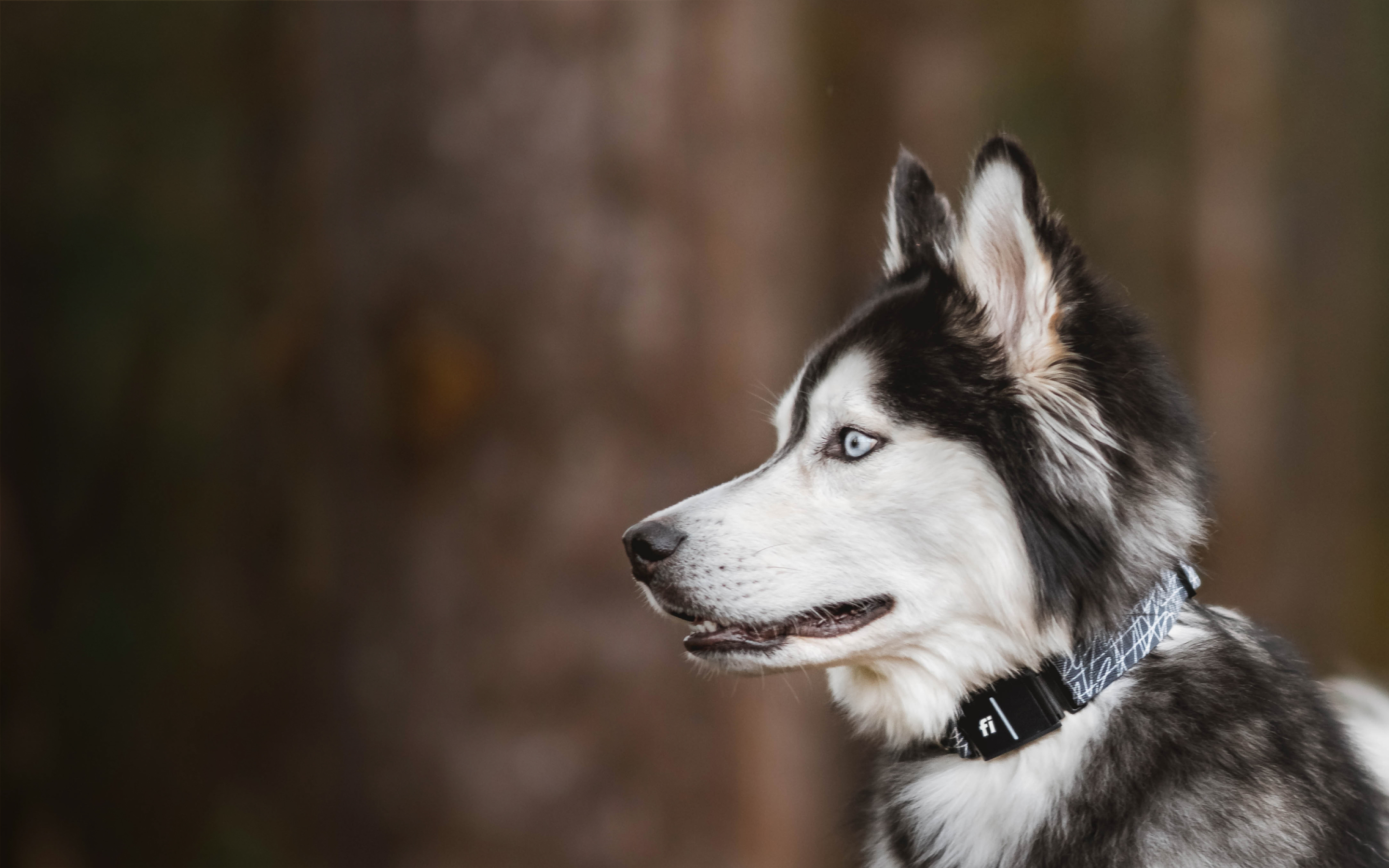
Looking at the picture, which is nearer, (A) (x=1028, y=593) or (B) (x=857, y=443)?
(A) (x=1028, y=593)

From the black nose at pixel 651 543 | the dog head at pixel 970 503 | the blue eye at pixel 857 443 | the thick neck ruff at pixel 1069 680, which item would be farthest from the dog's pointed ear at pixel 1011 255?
the black nose at pixel 651 543

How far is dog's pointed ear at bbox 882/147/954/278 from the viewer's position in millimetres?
2510

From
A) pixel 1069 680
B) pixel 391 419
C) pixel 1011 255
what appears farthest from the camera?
pixel 391 419

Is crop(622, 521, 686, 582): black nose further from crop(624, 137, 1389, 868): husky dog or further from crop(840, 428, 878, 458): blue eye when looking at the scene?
crop(840, 428, 878, 458): blue eye

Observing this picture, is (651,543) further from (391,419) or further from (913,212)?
(391,419)

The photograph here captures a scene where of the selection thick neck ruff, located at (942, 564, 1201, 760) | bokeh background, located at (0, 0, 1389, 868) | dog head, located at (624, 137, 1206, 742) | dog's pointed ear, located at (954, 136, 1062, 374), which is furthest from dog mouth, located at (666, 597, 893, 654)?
→ bokeh background, located at (0, 0, 1389, 868)

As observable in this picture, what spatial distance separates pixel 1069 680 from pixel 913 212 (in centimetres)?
113

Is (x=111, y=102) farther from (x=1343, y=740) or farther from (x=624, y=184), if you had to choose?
(x=1343, y=740)

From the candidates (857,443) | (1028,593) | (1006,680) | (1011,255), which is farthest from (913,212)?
(1006,680)

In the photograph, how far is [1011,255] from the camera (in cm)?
208

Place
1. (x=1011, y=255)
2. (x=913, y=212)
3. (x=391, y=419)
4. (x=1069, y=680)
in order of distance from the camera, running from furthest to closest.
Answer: (x=391, y=419) < (x=913, y=212) < (x=1011, y=255) < (x=1069, y=680)

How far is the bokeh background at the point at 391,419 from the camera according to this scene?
3.82 metres

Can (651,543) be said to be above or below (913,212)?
below

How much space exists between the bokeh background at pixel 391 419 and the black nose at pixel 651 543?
2.89 ft
